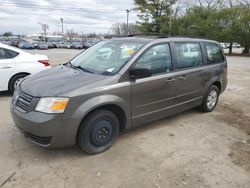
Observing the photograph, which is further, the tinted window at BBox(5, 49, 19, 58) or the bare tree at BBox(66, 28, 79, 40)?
the bare tree at BBox(66, 28, 79, 40)

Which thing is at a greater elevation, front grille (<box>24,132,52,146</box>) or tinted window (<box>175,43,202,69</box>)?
tinted window (<box>175,43,202,69</box>)

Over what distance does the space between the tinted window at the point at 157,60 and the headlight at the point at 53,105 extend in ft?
4.18

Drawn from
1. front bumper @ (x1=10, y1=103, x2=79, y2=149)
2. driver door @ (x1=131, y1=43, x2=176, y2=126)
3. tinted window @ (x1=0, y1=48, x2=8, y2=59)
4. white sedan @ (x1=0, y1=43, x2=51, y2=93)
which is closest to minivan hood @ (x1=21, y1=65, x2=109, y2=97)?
front bumper @ (x1=10, y1=103, x2=79, y2=149)

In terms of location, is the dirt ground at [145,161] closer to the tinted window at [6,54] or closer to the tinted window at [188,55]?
the tinted window at [188,55]

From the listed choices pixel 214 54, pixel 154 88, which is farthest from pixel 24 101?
pixel 214 54

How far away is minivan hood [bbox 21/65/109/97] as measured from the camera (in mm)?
3113

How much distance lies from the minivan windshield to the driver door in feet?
0.76

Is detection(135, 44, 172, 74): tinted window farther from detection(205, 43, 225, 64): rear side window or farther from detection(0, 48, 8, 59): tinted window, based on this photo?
detection(0, 48, 8, 59): tinted window

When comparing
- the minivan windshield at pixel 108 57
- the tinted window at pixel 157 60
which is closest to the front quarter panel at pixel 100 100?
the minivan windshield at pixel 108 57

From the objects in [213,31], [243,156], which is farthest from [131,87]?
[213,31]

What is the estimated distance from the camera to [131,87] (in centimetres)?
359

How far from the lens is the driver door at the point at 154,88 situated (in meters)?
3.72

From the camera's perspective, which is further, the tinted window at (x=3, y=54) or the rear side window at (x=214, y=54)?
the tinted window at (x=3, y=54)

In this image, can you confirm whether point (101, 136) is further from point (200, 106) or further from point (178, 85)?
point (200, 106)
